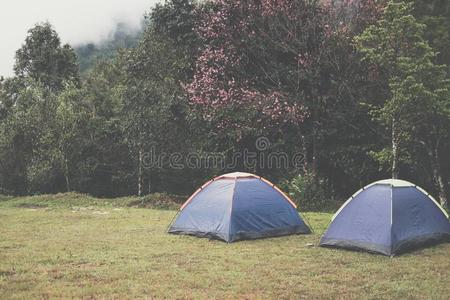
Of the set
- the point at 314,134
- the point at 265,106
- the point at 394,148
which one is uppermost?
→ the point at 265,106

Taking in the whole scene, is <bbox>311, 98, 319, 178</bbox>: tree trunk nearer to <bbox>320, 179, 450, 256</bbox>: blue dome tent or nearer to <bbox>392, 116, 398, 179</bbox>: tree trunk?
<bbox>392, 116, 398, 179</bbox>: tree trunk

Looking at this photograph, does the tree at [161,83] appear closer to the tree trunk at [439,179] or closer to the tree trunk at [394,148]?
the tree trunk at [394,148]

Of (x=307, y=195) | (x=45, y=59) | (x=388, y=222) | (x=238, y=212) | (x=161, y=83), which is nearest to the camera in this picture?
(x=388, y=222)

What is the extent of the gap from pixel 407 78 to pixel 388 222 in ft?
25.8

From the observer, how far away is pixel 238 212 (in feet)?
40.6

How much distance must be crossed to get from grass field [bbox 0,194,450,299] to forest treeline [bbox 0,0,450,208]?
7.53 m

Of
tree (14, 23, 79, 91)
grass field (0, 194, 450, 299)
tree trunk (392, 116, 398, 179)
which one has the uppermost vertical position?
tree (14, 23, 79, 91)

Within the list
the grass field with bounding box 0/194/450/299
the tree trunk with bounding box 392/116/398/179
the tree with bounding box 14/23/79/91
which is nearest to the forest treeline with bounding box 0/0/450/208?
the tree trunk with bounding box 392/116/398/179

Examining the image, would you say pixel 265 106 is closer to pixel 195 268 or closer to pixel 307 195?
pixel 307 195

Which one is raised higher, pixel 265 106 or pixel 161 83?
pixel 161 83

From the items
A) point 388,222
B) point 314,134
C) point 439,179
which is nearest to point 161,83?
point 314,134

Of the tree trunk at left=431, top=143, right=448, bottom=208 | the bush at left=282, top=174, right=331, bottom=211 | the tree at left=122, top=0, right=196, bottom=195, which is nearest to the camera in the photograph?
the tree trunk at left=431, top=143, right=448, bottom=208

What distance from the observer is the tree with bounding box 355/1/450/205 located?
16859 millimetres

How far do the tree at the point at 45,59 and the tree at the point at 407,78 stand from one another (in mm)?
22525
